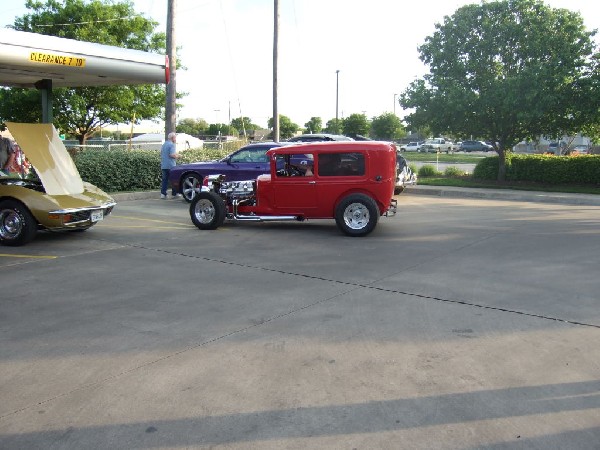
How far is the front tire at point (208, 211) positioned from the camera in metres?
11.5

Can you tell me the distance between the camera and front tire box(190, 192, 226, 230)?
1148 cm

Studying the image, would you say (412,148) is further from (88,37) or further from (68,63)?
(68,63)

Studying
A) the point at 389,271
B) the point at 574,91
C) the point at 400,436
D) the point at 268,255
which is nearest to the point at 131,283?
the point at 268,255

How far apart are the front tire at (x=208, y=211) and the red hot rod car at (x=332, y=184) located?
636 millimetres

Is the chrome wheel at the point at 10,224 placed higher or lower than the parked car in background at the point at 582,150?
lower

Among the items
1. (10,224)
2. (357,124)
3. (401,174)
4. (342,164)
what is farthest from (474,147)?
(10,224)

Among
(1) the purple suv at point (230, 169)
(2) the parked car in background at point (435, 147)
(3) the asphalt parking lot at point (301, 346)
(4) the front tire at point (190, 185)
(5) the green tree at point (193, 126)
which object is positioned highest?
(5) the green tree at point (193, 126)

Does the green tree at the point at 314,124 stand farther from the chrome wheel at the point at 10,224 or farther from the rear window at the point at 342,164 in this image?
the chrome wheel at the point at 10,224

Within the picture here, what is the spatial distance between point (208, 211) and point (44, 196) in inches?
124

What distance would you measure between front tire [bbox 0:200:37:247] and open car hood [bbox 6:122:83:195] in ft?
1.86

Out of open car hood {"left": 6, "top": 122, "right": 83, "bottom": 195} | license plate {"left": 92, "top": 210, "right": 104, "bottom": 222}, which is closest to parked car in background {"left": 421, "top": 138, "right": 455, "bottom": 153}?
open car hood {"left": 6, "top": 122, "right": 83, "bottom": 195}

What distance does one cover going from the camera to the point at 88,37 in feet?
85.5

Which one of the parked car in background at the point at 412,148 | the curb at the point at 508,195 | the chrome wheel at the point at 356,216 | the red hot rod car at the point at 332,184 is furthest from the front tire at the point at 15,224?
the parked car in background at the point at 412,148

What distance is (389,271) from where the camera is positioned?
8.02 metres
